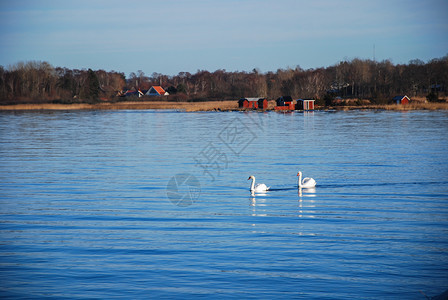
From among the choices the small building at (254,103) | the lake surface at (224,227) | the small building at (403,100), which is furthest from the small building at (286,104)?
the lake surface at (224,227)

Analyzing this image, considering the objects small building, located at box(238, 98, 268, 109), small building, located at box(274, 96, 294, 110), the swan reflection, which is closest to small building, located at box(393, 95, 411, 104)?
small building, located at box(274, 96, 294, 110)

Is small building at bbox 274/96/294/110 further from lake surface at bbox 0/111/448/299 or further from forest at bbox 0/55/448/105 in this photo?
lake surface at bbox 0/111/448/299

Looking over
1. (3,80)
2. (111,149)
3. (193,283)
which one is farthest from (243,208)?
(3,80)

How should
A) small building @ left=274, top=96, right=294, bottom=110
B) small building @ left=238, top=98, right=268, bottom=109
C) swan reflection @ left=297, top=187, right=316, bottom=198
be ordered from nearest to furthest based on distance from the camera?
swan reflection @ left=297, top=187, right=316, bottom=198
small building @ left=274, top=96, right=294, bottom=110
small building @ left=238, top=98, right=268, bottom=109

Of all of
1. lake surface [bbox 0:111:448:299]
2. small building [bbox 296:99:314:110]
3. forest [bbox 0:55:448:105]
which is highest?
forest [bbox 0:55:448:105]

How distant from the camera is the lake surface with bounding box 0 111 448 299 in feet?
34.4

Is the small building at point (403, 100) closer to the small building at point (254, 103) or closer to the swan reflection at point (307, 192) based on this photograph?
the small building at point (254, 103)

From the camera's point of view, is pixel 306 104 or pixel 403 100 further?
pixel 306 104

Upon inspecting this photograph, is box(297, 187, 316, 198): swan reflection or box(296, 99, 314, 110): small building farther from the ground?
box(296, 99, 314, 110): small building

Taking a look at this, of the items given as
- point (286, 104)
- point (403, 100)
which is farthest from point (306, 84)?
point (403, 100)

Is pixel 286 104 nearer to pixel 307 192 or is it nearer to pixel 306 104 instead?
pixel 306 104

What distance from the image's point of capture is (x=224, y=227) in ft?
48.1

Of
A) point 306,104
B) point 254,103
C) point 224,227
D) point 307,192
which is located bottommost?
point 224,227

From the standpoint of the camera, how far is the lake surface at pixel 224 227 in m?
10.5
